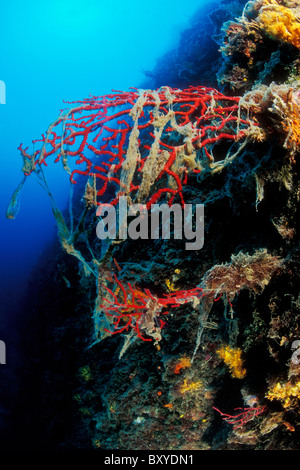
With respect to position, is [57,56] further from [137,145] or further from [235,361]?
[235,361]

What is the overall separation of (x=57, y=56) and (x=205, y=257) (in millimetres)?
143243

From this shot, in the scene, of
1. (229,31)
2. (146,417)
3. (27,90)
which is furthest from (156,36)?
(146,417)

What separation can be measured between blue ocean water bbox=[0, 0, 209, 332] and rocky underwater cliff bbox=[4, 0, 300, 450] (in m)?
46.5

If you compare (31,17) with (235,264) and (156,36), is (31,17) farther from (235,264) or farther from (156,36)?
(235,264)

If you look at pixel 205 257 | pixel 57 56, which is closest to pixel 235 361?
pixel 205 257

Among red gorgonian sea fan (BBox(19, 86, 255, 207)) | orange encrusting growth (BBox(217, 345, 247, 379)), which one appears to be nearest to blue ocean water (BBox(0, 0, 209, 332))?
red gorgonian sea fan (BBox(19, 86, 255, 207))

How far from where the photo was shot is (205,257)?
350 cm

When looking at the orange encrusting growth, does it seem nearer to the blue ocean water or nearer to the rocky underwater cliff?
the rocky underwater cliff

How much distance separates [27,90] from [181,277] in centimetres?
12492

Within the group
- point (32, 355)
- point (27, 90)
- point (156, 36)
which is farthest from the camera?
point (27, 90)

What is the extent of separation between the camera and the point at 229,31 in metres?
3.64

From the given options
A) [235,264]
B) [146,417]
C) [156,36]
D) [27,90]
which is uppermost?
[27,90]

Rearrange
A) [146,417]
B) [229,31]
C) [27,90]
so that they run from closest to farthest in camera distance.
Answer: [229,31]
[146,417]
[27,90]

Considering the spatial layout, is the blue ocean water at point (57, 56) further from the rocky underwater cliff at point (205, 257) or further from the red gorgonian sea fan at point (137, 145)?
the red gorgonian sea fan at point (137, 145)
